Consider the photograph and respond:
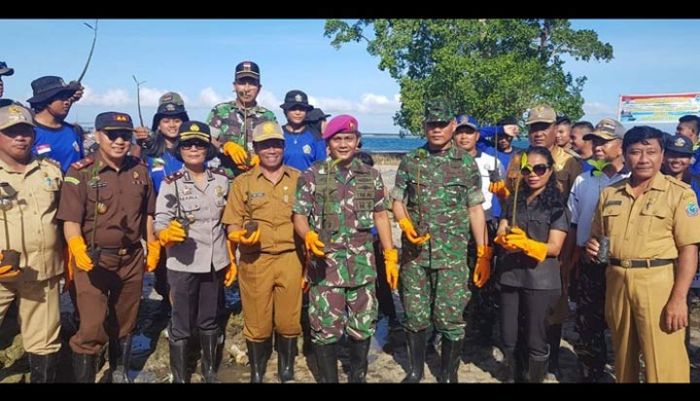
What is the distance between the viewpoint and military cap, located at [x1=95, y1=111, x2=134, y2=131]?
3953mm

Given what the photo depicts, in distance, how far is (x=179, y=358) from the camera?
4227mm

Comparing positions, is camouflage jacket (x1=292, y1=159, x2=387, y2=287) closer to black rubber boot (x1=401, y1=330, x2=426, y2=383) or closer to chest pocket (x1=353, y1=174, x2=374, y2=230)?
chest pocket (x1=353, y1=174, x2=374, y2=230)

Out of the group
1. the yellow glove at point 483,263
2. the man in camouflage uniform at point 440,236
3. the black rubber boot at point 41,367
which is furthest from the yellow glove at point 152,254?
the yellow glove at point 483,263

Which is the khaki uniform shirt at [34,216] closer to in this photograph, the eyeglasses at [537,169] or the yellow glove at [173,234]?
the yellow glove at [173,234]

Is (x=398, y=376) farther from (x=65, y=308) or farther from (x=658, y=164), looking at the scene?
(x=65, y=308)

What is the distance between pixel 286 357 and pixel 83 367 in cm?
168

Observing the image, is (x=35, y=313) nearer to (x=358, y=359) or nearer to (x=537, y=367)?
(x=358, y=359)

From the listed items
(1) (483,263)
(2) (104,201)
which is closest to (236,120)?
(2) (104,201)

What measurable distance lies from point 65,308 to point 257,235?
12.3 ft

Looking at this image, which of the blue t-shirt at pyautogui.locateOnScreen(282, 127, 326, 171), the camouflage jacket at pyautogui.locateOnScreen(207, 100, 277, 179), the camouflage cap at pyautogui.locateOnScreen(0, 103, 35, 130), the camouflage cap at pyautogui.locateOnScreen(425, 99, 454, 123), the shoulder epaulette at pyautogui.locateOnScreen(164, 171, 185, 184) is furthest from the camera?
the camouflage jacket at pyautogui.locateOnScreen(207, 100, 277, 179)

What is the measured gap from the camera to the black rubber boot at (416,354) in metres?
4.27

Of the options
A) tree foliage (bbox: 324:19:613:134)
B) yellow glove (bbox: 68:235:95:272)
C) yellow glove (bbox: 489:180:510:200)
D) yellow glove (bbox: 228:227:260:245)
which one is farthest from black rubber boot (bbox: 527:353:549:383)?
tree foliage (bbox: 324:19:613:134)

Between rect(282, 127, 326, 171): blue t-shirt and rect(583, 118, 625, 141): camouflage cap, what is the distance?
280cm
